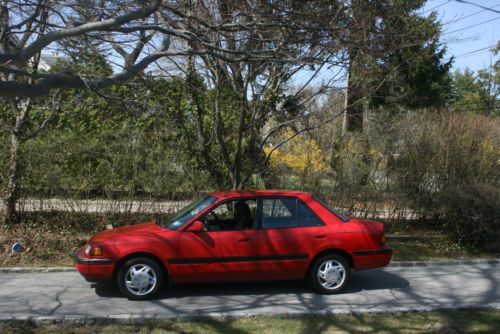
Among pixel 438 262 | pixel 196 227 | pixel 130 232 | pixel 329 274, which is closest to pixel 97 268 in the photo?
pixel 130 232

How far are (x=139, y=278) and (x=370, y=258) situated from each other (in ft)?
10.9

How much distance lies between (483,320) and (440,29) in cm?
658

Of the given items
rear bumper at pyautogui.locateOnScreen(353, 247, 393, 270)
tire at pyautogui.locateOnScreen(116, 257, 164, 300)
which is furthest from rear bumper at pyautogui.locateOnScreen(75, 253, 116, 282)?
rear bumper at pyautogui.locateOnScreen(353, 247, 393, 270)

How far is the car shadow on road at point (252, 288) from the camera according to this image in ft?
22.7

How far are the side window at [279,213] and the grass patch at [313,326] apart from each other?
1.47 metres

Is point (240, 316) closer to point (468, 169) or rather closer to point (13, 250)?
point (13, 250)

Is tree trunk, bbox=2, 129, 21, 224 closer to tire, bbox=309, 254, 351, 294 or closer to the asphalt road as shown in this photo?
the asphalt road

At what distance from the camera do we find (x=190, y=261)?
653 centimetres

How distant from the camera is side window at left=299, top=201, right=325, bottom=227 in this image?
6.96m

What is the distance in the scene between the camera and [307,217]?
7004mm

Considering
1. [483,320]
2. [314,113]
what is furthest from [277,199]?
[314,113]

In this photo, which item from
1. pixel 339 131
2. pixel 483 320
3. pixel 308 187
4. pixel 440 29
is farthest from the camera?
pixel 339 131

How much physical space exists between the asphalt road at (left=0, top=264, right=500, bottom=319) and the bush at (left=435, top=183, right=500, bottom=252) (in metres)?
1.58

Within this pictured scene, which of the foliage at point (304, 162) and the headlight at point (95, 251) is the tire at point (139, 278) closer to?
the headlight at point (95, 251)
